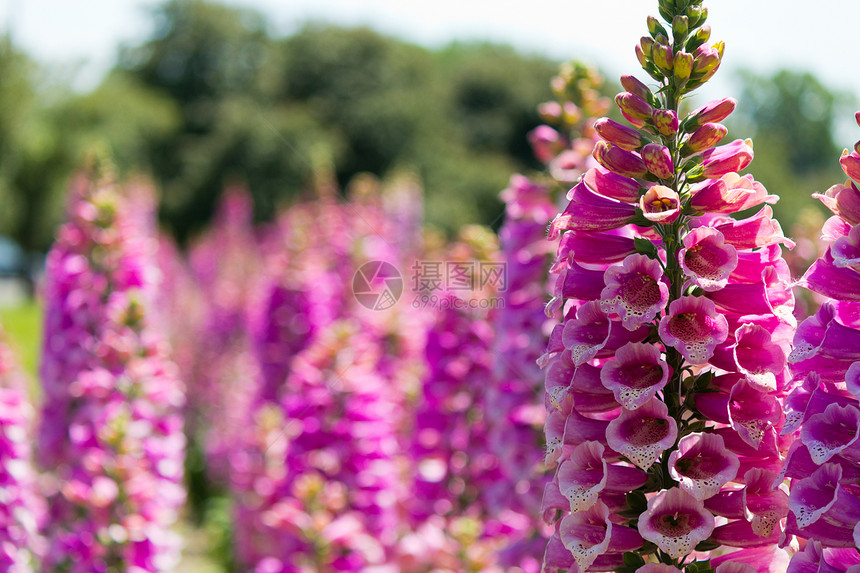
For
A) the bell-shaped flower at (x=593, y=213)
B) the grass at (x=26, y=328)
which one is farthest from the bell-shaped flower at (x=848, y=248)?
the grass at (x=26, y=328)

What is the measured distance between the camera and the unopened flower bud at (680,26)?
144 cm

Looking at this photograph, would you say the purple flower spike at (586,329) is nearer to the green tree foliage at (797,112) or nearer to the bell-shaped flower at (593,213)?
the bell-shaped flower at (593,213)

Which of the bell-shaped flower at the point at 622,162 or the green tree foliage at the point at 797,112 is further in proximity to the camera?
the green tree foliage at the point at 797,112

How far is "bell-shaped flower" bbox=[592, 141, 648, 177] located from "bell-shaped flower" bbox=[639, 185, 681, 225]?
2.9 inches

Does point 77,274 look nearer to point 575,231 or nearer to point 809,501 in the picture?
point 575,231

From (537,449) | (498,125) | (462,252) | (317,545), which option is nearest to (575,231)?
(537,449)

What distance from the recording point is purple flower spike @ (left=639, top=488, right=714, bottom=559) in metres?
1.25

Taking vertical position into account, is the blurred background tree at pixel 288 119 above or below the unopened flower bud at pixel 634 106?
above

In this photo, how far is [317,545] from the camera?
3441 millimetres

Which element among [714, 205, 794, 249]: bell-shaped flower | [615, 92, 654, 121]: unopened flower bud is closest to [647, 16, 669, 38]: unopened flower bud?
[615, 92, 654, 121]: unopened flower bud

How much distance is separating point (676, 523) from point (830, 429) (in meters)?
0.31

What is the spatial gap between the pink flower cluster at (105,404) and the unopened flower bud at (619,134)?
2.66 m

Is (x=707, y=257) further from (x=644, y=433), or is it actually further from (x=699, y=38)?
(x=699, y=38)

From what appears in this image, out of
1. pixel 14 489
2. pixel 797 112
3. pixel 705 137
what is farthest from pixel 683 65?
pixel 797 112
